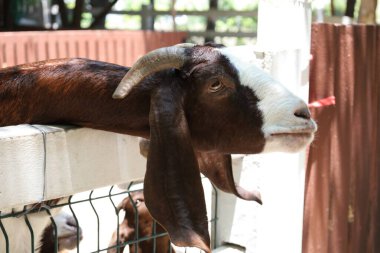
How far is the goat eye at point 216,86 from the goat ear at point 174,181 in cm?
18

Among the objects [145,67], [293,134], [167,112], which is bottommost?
[293,134]

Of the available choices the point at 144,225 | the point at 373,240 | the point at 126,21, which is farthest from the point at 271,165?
the point at 126,21

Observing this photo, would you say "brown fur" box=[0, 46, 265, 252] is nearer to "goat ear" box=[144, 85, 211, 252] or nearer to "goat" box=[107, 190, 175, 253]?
"goat ear" box=[144, 85, 211, 252]

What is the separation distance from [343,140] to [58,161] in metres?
2.28

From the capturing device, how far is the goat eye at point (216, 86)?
2879 millimetres

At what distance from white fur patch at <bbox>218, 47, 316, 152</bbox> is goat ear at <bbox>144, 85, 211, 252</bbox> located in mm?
322

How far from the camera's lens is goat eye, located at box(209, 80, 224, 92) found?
288 cm

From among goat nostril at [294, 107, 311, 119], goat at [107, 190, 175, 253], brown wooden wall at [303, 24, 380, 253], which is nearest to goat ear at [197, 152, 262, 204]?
goat nostril at [294, 107, 311, 119]

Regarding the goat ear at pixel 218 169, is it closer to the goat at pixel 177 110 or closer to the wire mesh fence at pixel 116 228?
the goat at pixel 177 110

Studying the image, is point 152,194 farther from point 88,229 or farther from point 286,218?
point 88,229

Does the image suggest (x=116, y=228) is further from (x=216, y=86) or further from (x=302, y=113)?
(x=302, y=113)

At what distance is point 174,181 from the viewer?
273 centimetres

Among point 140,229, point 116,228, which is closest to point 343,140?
point 140,229

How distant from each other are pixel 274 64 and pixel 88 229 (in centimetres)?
220
